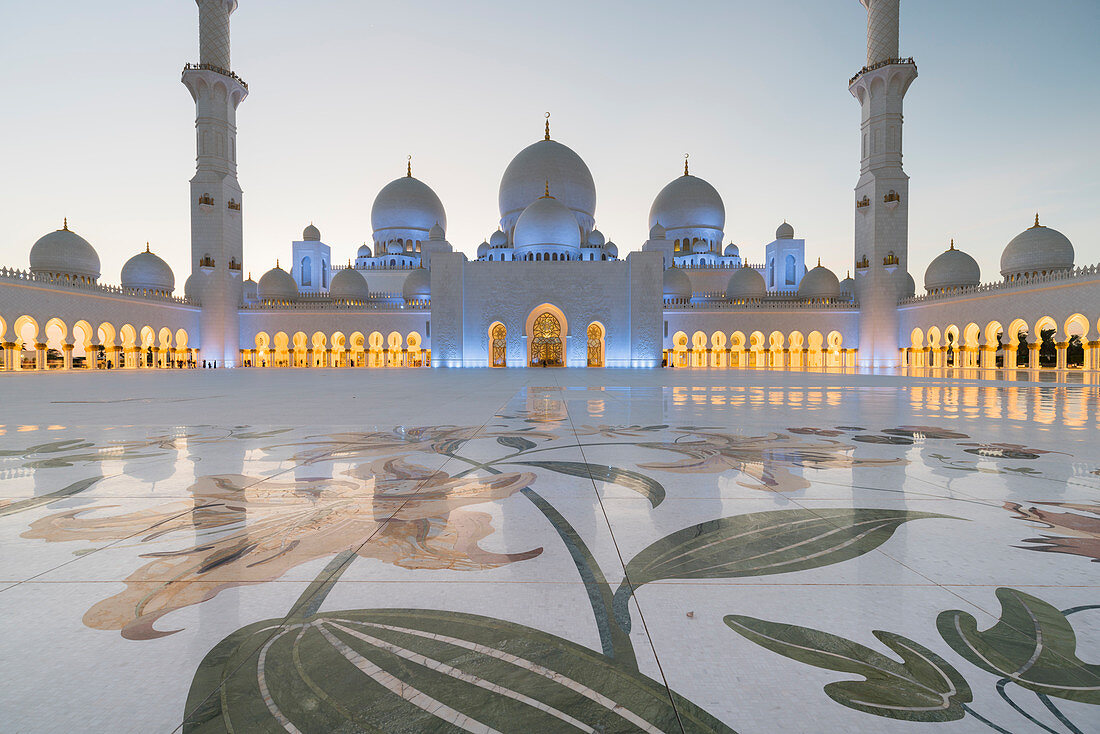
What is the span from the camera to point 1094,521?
1.94 metres

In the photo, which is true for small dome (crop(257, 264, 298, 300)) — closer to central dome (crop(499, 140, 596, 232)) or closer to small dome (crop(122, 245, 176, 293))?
small dome (crop(122, 245, 176, 293))

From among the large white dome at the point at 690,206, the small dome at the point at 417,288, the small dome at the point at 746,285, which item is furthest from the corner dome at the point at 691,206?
the small dome at the point at 417,288

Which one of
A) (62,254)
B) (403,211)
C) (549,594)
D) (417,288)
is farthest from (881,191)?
(62,254)

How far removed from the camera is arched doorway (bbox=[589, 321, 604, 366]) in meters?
27.9

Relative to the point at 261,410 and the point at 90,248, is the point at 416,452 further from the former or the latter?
the point at 90,248

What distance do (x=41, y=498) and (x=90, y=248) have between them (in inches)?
1336

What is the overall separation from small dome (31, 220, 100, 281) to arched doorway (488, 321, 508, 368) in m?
20.9

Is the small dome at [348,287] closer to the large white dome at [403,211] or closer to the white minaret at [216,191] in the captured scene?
the white minaret at [216,191]

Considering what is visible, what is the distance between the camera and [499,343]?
28.3 m

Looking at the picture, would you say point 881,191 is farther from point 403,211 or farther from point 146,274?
point 146,274

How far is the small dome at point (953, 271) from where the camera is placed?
27.8 metres

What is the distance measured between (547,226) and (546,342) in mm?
6338

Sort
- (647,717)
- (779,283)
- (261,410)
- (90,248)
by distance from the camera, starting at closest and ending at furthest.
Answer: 1. (647,717)
2. (261,410)
3. (90,248)
4. (779,283)

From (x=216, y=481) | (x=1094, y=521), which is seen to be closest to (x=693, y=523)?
(x=1094, y=521)
